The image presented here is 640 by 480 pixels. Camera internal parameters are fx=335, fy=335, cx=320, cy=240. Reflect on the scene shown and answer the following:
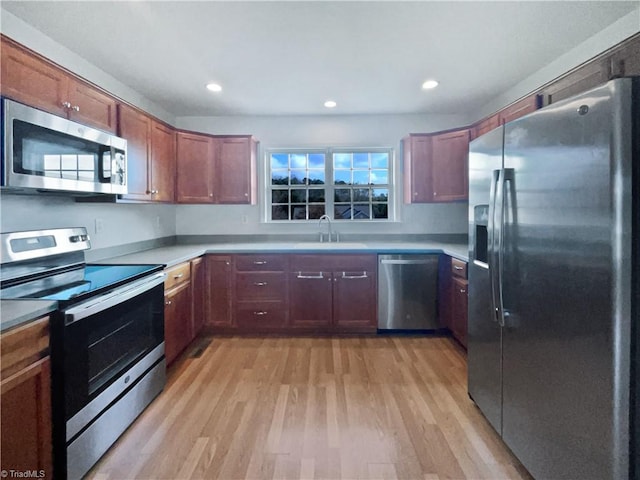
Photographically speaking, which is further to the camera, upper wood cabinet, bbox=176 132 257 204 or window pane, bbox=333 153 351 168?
window pane, bbox=333 153 351 168

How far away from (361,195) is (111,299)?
3.00 meters

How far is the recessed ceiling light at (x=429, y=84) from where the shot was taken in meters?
2.90

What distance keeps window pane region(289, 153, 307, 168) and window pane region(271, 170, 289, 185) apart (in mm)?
131

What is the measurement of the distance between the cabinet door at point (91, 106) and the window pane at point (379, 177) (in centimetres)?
273

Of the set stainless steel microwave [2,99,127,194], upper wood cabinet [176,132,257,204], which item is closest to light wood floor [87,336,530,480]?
stainless steel microwave [2,99,127,194]

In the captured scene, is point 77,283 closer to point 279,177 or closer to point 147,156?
point 147,156

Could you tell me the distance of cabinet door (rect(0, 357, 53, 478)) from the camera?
3.86ft

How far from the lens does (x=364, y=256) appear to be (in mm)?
3322

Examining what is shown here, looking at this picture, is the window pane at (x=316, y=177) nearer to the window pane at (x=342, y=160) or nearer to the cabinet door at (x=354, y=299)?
the window pane at (x=342, y=160)

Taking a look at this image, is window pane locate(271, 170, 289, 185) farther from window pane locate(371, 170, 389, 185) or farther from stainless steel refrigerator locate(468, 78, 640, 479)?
stainless steel refrigerator locate(468, 78, 640, 479)

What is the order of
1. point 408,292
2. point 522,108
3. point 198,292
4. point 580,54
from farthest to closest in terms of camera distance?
point 408,292 → point 198,292 → point 522,108 → point 580,54

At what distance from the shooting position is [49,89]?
178cm

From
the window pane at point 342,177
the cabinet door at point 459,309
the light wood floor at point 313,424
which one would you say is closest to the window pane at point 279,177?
the window pane at point 342,177

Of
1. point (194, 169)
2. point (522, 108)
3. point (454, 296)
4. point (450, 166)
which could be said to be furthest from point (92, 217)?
point (522, 108)
